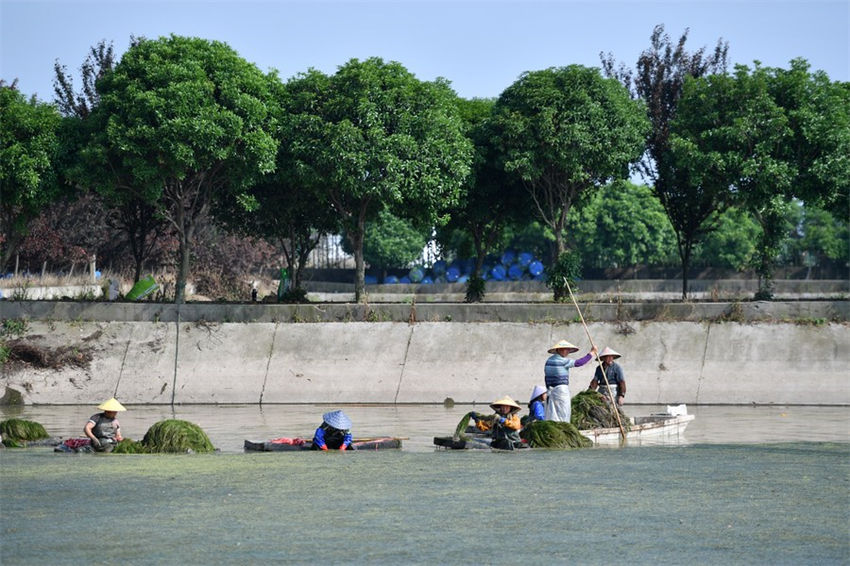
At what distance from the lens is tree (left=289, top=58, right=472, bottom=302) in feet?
137

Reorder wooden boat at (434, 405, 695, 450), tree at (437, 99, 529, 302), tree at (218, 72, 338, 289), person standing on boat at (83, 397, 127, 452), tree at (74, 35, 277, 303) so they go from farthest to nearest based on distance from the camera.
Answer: tree at (437, 99, 529, 302)
tree at (218, 72, 338, 289)
tree at (74, 35, 277, 303)
wooden boat at (434, 405, 695, 450)
person standing on boat at (83, 397, 127, 452)

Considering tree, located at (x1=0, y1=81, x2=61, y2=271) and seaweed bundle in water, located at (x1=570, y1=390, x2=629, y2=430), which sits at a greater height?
tree, located at (x1=0, y1=81, x2=61, y2=271)

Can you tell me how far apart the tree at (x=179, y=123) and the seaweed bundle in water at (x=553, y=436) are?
66.1 ft

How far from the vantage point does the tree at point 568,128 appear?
43.9 metres

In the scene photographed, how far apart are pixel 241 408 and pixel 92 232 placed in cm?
3611

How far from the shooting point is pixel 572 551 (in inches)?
492

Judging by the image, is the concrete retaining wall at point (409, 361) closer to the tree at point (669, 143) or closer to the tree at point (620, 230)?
the tree at point (669, 143)

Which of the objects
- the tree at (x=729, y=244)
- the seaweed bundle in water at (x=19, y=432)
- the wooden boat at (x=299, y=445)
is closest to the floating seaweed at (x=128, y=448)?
the wooden boat at (x=299, y=445)

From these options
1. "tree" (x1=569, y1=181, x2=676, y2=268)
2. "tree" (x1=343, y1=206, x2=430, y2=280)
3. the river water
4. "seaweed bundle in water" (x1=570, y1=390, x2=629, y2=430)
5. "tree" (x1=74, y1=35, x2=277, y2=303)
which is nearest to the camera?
the river water

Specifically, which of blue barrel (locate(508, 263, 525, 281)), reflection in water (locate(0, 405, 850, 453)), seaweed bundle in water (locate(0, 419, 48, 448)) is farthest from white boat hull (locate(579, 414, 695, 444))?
blue barrel (locate(508, 263, 525, 281))

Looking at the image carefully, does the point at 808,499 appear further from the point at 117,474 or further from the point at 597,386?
the point at 597,386

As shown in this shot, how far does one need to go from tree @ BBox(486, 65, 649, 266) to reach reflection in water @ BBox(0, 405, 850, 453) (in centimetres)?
1188

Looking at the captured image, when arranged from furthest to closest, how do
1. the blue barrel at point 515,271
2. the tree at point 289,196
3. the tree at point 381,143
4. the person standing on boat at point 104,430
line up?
the blue barrel at point 515,271
the tree at point 289,196
the tree at point 381,143
the person standing on boat at point 104,430

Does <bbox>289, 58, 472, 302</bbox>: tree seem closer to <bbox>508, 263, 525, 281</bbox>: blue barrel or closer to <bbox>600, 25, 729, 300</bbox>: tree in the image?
<bbox>600, 25, 729, 300</bbox>: tree
